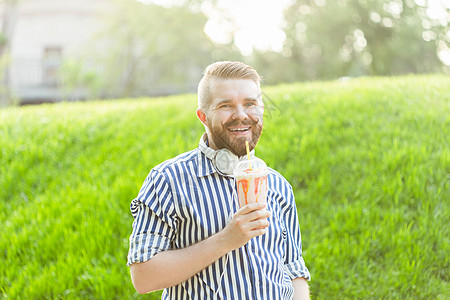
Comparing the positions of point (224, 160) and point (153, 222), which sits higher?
point (224, 160)

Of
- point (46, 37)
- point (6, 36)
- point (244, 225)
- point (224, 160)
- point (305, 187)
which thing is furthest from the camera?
point (46, 37)

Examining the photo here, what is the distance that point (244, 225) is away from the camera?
162 centimetres

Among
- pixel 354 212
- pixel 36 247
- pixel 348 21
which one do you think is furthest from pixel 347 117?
pixel 348 21

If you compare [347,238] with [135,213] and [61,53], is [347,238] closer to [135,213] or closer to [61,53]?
[135,213]

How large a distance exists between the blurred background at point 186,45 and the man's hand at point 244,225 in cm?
1462

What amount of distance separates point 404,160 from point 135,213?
3475mm

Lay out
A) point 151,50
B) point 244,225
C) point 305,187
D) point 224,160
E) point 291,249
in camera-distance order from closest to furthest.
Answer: point 244,225
point 224,160
point 291,249
point 305,187
point 151,50

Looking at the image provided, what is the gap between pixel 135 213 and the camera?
72.1 inches

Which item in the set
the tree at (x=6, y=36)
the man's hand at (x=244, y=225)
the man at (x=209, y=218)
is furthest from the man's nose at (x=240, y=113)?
the tree at (x=6, y=36)

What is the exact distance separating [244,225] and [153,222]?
0.36 metres

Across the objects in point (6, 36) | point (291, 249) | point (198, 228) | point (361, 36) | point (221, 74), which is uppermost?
point (6, 36)

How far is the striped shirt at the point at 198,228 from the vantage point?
1.73m

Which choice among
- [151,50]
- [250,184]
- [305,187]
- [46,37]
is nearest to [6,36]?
[151,50]

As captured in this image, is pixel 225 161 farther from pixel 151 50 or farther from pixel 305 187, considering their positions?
pixel 151 50
